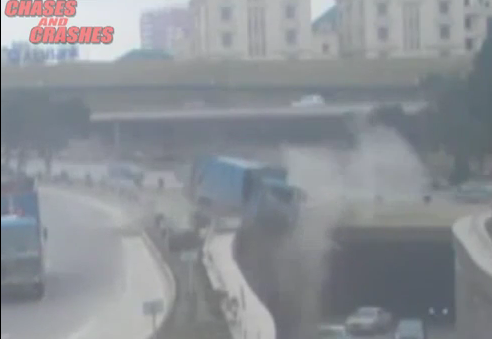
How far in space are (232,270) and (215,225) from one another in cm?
41

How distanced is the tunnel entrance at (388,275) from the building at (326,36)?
0.82 metres

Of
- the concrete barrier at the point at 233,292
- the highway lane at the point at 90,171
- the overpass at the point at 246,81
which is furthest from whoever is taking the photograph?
the concrete barrier at the point at 233,292

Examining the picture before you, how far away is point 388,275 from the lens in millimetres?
5012

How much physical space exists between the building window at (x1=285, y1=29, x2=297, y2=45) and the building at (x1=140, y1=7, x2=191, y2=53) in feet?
1.03

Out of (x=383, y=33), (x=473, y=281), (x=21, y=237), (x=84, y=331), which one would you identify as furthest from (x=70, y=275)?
(x=473, y=281)

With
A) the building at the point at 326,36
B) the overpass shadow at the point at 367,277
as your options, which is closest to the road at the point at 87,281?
the building at the point at 326,36

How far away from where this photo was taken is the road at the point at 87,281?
338cm

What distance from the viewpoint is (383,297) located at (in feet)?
16.6

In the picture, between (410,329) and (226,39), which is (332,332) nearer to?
(410,329)

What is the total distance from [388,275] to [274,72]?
1146 mm

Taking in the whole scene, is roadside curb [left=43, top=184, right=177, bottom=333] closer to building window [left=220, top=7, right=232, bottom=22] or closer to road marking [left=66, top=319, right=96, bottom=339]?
road marking [left=66, top=319, right=96, bottom=339]

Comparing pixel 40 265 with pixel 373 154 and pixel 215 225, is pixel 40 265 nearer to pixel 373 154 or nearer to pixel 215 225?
pixel 215 225

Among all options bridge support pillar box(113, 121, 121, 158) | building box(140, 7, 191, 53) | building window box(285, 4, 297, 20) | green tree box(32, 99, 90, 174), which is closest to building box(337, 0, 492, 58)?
building window box(285, 4, 297, 20)

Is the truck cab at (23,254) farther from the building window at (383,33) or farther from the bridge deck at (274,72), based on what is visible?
the building window at (383,33)
